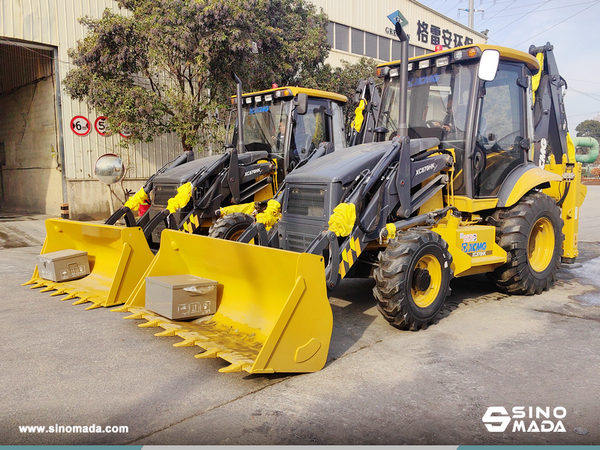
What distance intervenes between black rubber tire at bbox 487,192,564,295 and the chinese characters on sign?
72.8ft

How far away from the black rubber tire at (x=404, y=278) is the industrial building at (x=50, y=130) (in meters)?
11.0

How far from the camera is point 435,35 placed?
2741cm

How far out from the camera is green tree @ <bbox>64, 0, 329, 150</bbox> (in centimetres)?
1132

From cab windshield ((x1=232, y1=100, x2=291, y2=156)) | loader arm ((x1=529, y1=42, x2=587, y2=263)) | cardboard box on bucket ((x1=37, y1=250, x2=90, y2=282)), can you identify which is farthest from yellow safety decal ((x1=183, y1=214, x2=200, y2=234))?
loader arm ((x1=529, y1=42, x2=587, y2=263))

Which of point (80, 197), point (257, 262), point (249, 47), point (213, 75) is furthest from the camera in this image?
point (80, 197)

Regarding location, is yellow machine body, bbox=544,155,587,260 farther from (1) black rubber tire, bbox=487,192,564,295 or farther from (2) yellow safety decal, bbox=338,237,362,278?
(2) yellow safety decal, bbox=338,237,362,278

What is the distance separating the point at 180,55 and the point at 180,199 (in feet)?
19.6

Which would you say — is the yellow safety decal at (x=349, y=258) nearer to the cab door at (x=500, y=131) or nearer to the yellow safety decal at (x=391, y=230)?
the yellow safety decal at (x=391, y=230)

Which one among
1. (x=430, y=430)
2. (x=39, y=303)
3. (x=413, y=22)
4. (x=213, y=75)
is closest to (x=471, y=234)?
(x=430, y=430)

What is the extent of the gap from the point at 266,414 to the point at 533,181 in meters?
4.61

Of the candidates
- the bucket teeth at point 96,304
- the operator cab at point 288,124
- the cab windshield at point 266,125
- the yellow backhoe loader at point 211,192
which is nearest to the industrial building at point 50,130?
the cab windshield at point 266,125

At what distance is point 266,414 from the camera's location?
130 inches

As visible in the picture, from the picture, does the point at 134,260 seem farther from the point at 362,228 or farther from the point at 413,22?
the point at 413,22

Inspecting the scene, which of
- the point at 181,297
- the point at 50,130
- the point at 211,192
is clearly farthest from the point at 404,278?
the point at 50,130
